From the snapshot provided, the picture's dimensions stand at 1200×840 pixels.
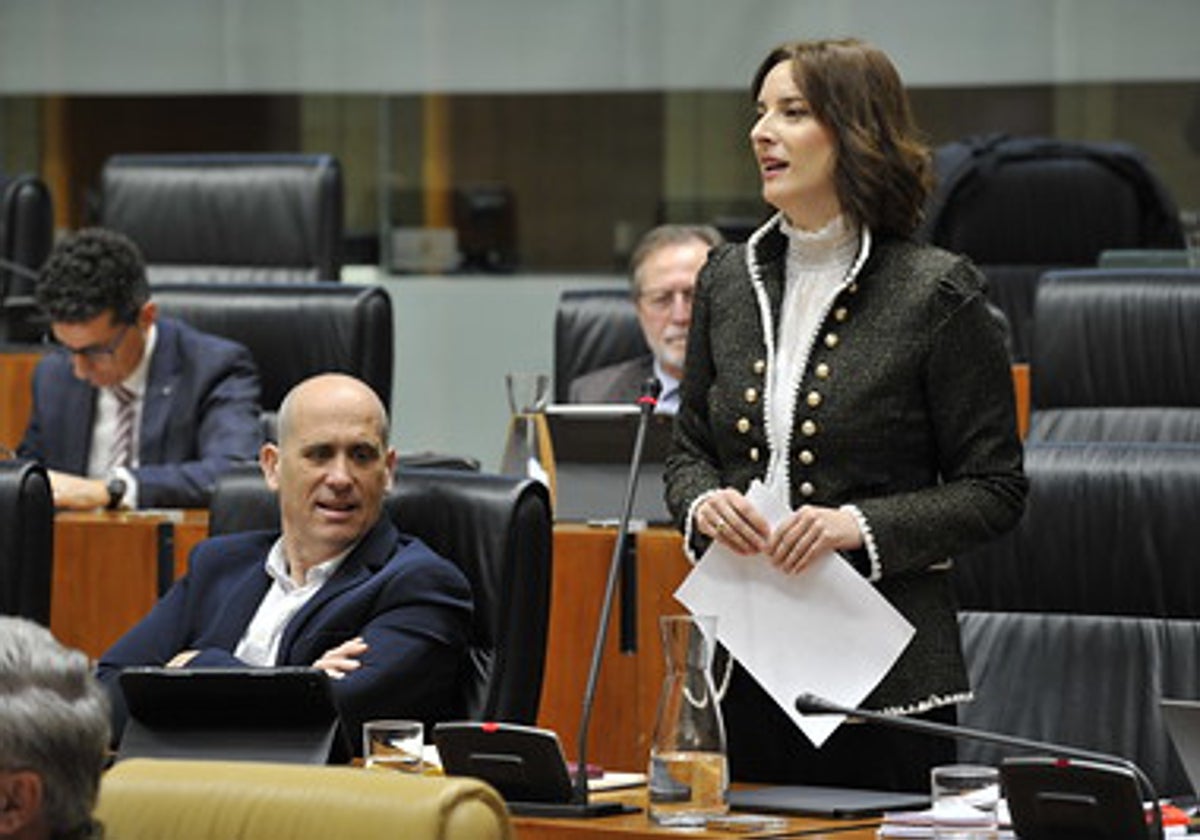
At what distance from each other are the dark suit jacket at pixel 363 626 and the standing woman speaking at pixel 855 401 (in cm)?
62

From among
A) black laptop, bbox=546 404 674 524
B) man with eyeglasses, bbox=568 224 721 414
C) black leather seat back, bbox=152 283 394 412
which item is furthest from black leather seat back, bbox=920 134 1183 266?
black laptop, bbox=546 404 674 524

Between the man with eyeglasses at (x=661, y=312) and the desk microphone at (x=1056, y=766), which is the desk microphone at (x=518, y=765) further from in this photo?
the man with eyeglasses at (x=661, y=312)

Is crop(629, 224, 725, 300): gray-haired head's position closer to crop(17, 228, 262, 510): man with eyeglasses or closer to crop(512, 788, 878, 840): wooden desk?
crop(17, 228, 262, 510): man with eyeglasses

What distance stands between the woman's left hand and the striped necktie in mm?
2821

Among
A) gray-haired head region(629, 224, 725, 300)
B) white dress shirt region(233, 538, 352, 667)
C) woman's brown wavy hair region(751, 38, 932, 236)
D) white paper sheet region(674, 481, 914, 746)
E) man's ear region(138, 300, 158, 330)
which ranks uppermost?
woman's brown wavy hair region(751, 38, 932, 236)

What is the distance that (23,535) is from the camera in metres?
4.64

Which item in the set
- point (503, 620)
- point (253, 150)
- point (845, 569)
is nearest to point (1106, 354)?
point (503, 620)

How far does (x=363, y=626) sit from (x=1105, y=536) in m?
1.07

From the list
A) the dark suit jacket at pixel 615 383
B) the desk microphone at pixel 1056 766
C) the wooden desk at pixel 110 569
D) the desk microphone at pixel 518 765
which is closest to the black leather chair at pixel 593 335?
the dark suit jacket at pixel 615 383

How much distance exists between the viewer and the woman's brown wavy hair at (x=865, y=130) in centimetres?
371

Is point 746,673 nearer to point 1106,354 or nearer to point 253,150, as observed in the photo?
point 1106,354

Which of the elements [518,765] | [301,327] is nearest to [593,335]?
[301,327]

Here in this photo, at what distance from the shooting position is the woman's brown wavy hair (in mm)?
3711

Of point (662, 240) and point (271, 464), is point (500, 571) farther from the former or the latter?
point (662, 240)
